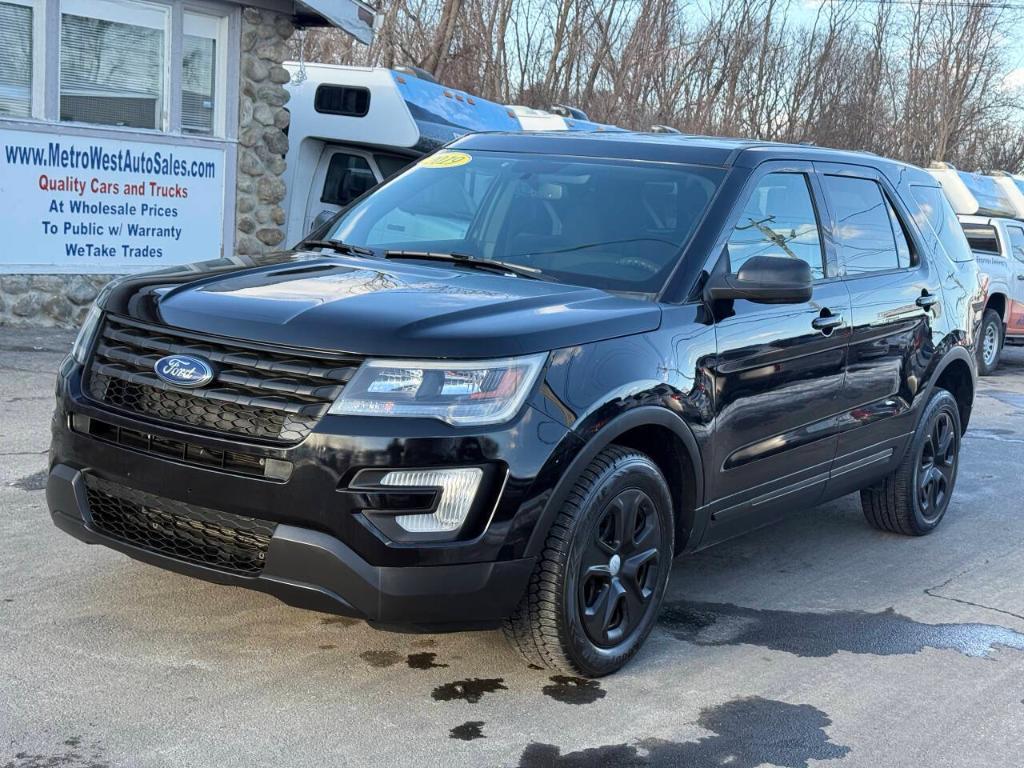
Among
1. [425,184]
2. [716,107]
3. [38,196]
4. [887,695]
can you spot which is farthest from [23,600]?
[716,107]

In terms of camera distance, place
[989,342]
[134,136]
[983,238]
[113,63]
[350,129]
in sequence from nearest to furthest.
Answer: [113,63] < [134,136] < [350,129] < [989,342] < [983,238]

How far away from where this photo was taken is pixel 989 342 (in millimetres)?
15719

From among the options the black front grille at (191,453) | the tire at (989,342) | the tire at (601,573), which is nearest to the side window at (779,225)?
the tire at (601,573)

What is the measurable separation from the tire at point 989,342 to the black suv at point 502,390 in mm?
10325

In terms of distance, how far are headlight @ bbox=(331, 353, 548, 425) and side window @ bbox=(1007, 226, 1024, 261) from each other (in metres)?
14.2

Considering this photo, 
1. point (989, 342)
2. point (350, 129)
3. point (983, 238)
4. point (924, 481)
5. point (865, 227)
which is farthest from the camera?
point (983, 238)

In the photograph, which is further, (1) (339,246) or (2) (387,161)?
(2) (387,161)

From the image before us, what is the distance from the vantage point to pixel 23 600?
4695 millimetres

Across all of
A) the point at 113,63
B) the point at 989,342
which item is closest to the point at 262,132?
the point at 113,63

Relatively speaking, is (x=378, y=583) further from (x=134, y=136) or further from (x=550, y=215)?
(x=134, y=136)

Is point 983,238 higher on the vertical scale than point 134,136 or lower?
lower

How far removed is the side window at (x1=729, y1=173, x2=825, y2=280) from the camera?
16.6 ft

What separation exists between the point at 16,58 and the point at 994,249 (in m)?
11.7

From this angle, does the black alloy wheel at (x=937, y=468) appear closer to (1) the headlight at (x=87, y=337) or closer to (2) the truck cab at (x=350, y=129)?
(1) the headlight at (x=87, y=337)
